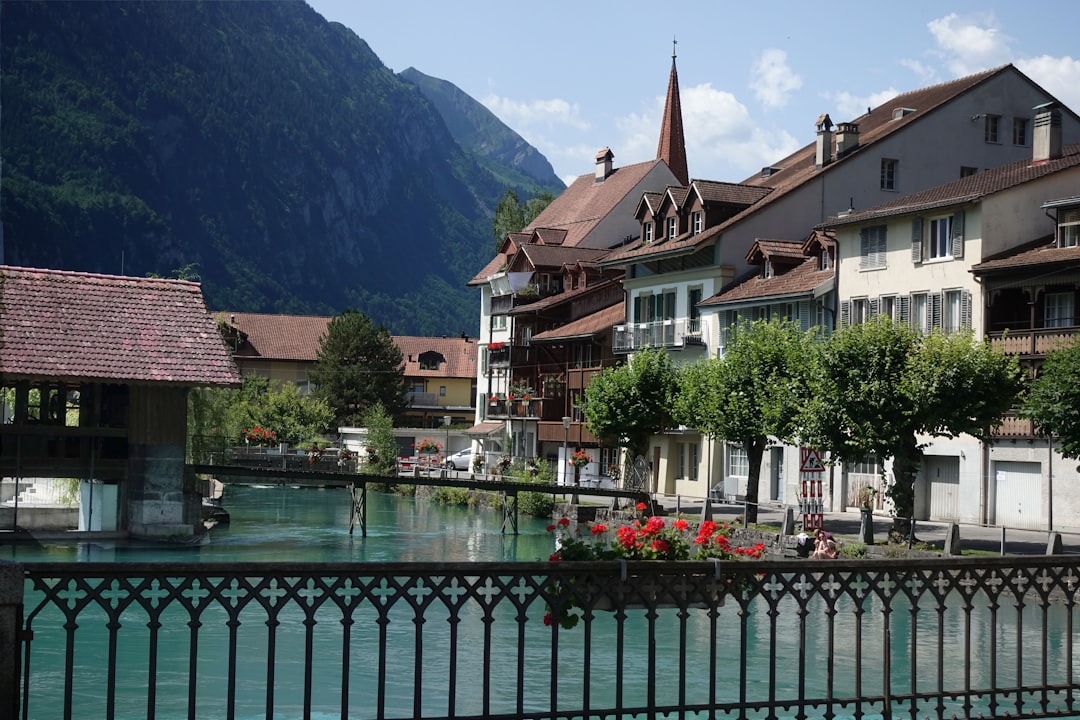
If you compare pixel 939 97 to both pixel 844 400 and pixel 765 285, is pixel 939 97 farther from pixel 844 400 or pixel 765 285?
pixel 844 400

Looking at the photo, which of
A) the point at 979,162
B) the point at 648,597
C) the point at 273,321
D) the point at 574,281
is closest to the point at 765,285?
the point at 979,162

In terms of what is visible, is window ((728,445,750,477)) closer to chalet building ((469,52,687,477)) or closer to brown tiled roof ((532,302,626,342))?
chalet building ((469,52,687,477))

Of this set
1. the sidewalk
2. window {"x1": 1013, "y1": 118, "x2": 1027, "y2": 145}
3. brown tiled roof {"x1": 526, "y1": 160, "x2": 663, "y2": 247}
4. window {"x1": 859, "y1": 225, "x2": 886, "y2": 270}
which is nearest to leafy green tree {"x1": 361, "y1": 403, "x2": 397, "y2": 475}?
brown tiled roof {"x1": 526, "y1": 160, "x2": 663, "y2": 247}

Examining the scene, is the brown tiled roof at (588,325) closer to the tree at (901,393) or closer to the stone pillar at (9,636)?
the tree at (901,393)

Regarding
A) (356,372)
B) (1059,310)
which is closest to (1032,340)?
(1059,310)

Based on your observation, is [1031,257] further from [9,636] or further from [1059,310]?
[9,636]

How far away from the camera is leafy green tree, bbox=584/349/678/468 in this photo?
57188mm

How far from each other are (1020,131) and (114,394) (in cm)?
3941

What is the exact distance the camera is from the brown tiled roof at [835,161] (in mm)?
58781

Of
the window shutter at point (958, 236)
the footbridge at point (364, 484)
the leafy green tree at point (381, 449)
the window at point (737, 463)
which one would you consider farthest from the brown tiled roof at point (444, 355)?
the window shutter at point (958, 236)

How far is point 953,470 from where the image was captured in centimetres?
4609

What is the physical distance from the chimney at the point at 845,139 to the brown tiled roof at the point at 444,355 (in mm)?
Result: 65606

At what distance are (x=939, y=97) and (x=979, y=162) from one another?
374 centimetres

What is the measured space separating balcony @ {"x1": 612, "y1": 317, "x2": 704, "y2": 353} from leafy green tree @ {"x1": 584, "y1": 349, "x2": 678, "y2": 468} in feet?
11.9
